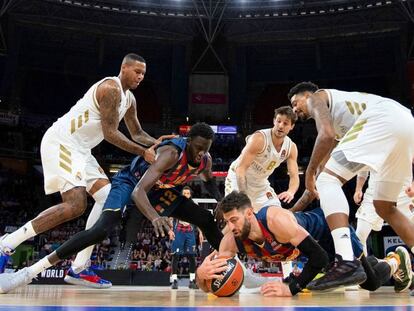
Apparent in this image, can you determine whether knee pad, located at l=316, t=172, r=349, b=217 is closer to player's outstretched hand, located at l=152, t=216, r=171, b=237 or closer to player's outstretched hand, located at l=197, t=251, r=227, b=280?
player's outstretched hand, located at l=197, t=251, r=227, b=280

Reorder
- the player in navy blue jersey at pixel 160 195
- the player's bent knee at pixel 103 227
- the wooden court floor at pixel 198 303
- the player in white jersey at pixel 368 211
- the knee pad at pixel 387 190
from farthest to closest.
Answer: the player in white jersey at pixel 368 211, the player's bent knee at pixel 103 227, the player in navy blue jersey at pixel 160 195, the knee pad at pixel 387 190, the wooden court floor at pixel 198 303

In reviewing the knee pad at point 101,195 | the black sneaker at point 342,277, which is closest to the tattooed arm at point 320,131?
the black sneaker at point 342,277

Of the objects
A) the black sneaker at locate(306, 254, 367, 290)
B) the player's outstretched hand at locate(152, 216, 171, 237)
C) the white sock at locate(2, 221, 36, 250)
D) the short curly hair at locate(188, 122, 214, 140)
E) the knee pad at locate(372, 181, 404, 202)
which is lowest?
the white sock at locate(2, 221, 36, 250)

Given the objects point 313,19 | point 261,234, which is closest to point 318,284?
point 261,234

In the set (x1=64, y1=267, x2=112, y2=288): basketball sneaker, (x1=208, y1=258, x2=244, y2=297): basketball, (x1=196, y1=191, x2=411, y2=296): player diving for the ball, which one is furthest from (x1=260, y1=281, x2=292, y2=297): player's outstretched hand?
(x1=64, y1=267, x2=112, y2=288): basketball sneaker

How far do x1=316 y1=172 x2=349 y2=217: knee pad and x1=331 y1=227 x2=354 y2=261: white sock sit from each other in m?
0.14

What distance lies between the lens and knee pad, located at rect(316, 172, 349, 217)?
351 cm

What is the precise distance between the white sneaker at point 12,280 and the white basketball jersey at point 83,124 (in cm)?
127

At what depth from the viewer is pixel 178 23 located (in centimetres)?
2250

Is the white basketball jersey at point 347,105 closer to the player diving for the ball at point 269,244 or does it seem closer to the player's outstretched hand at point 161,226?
the player diving for the ball at point 269,244

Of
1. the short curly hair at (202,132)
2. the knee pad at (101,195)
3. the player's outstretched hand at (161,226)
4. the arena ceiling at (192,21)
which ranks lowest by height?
the knee pad at (101,195)

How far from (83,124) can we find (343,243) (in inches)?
102

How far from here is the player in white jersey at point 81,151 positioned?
422cm

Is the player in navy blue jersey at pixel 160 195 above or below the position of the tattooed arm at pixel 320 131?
below
